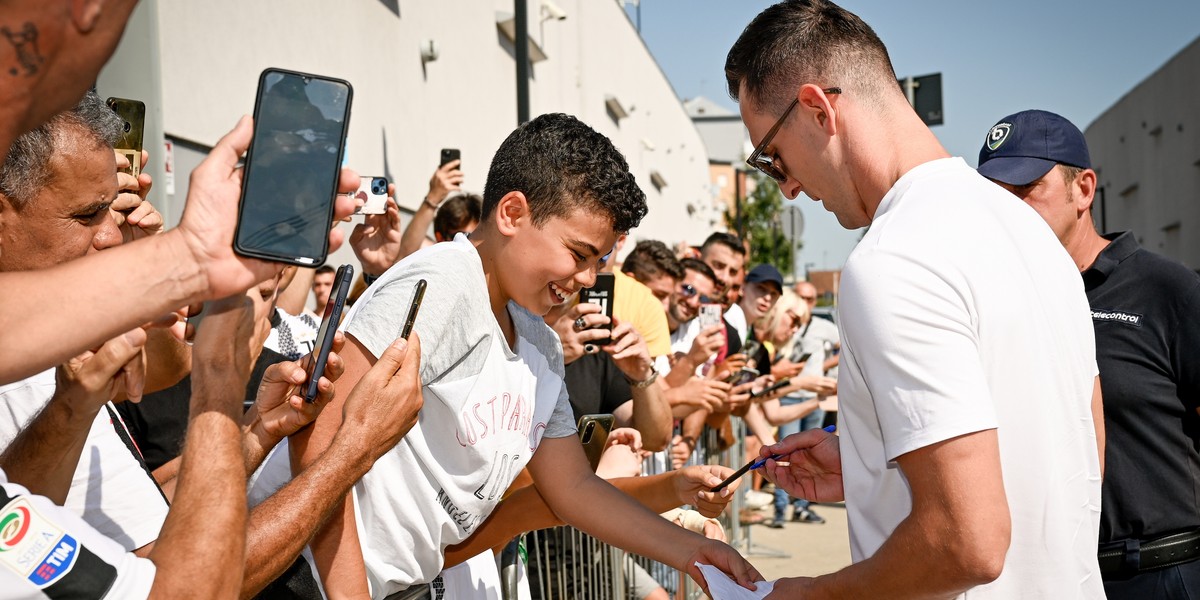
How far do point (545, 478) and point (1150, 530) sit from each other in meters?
2.02

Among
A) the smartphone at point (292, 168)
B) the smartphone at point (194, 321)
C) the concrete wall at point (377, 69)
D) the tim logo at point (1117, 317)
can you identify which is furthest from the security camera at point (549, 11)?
the smartphone at point (292, 168)

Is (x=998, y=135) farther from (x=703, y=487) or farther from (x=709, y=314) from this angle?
(x=709, y=314)

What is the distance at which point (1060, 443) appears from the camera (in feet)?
6.72

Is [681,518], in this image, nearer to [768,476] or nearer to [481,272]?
[768,476]

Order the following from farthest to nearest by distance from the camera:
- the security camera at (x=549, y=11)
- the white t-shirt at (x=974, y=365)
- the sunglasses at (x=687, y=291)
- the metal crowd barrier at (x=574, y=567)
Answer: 1. the security camera at (x=549, y=11)
2. the sunglasses at (x=687, y=291)
3. the metal crowd barrier at (x=574, y=567)
4. the white t-shirt at (x=974, y=365)

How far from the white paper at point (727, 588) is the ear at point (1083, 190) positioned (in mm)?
2144


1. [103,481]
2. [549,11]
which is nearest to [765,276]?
[103,481]

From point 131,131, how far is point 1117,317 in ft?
10.6

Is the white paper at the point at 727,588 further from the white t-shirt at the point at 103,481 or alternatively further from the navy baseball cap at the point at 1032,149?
the navy baseball cap at the point at 1032,149

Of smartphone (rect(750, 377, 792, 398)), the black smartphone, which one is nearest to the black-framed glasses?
the black smartphone

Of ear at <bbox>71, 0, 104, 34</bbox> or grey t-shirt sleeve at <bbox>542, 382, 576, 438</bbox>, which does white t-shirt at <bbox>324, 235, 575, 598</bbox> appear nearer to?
grey t-shirt sleeve at <bbox>542, 382, 576, 438</bbox>

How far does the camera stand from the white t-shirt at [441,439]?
2.54 meters

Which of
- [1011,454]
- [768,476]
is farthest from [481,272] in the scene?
[1011,454]

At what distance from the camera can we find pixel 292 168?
1.60 metres
